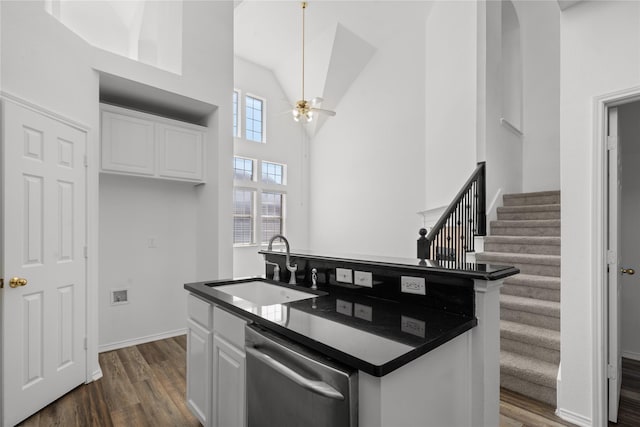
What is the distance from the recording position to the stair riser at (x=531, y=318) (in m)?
2.78

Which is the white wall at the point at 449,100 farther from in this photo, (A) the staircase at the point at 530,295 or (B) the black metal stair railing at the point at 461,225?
(A) the staircase at the point at 530,295

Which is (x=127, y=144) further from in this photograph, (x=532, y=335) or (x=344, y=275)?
(x=532, y=335)

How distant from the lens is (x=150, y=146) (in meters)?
3.54

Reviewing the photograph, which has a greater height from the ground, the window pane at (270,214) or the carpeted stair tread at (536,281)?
the window pane at (270,214)

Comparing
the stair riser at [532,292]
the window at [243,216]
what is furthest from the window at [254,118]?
the stair riser at [532,292]

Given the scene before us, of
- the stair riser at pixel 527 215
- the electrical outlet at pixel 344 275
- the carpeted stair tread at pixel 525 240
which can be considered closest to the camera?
the electrical outlet at pixel 344 275

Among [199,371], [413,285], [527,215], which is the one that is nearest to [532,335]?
[413,285]

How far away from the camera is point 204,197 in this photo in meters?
4.08

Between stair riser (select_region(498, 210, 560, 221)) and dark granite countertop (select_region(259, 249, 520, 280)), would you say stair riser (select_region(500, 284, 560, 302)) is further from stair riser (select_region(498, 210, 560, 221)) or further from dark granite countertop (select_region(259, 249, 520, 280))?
dark granite countertop (select_region(259, 249, 520, 280))

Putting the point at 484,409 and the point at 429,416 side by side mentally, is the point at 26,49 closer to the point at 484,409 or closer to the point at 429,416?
the point at 429,416

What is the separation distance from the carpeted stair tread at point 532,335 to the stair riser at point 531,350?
3 centimetres

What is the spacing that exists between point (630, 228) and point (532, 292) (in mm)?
1231

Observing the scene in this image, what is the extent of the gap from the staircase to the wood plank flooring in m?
0.18

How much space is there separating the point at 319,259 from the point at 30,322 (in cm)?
218
